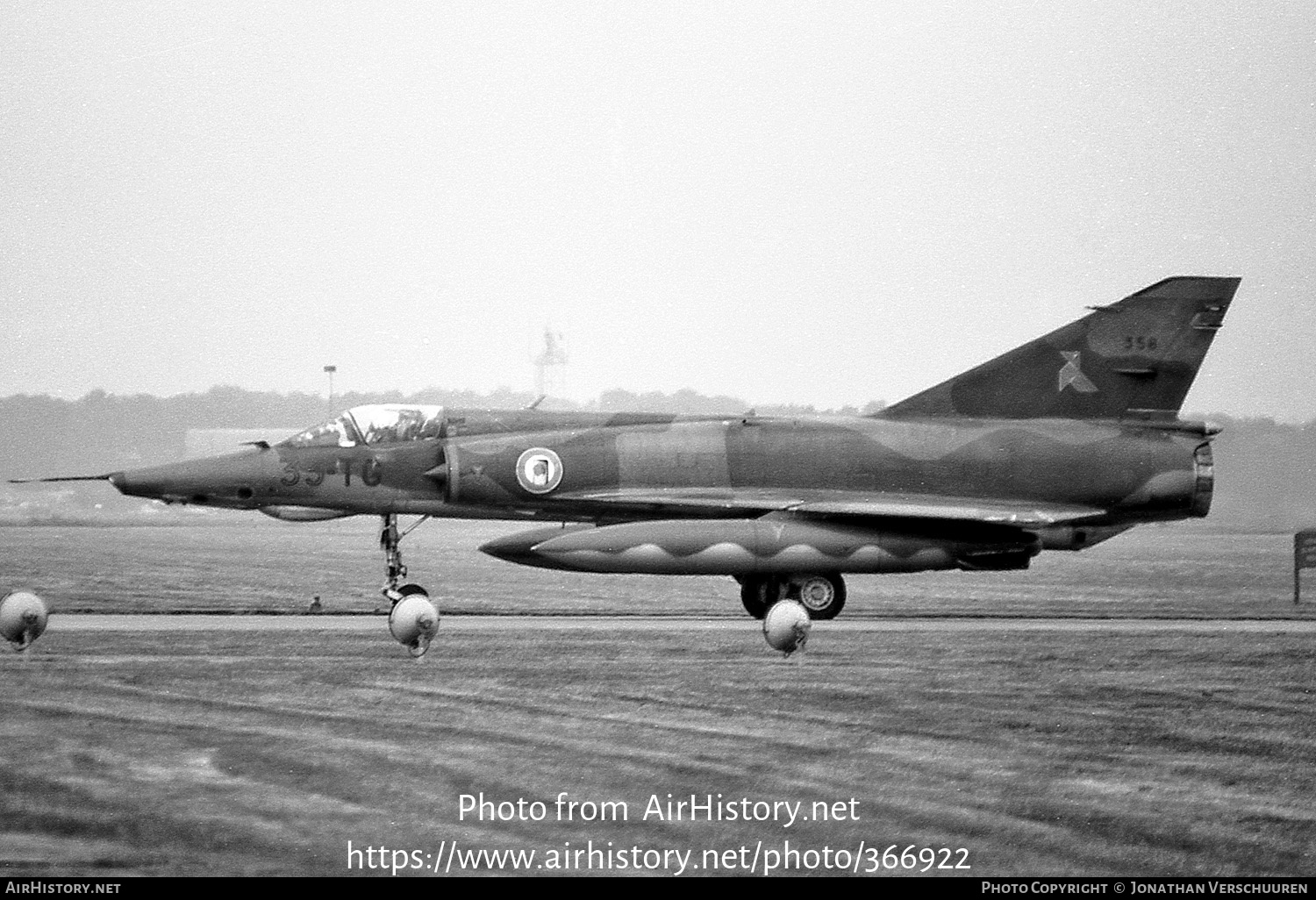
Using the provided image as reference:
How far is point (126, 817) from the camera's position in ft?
27.8

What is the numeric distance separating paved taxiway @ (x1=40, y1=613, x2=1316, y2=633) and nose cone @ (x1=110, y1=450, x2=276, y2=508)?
4.68 ft

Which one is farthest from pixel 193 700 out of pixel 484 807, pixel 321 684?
pixel 484 807

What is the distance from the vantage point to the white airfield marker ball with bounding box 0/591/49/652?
14.9 metres

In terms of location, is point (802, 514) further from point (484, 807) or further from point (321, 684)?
point (484, 807)

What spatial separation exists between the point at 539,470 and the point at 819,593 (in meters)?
3.73

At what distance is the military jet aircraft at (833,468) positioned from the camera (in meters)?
19.2

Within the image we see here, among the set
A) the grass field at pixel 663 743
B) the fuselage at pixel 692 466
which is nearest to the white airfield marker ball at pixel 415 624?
the grass field at pixel 663 743

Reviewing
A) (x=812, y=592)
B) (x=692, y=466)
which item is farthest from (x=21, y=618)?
(x=812, y=592)

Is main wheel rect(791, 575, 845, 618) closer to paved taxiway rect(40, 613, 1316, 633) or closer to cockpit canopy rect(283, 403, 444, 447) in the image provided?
paved taxiway rect(40, 613, 1316, 633)

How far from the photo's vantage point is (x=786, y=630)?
15172 mm

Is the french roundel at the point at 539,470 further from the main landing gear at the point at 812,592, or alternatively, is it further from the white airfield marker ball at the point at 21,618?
the white airfield marker ball at the point at 21,618

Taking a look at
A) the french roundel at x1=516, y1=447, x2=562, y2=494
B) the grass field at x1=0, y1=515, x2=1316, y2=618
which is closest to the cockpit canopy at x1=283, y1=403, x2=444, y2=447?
the french roundel at x1=516, y1=447, x2=562, y2=494

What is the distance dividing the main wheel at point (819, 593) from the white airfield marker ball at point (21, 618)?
8626 millimetres
